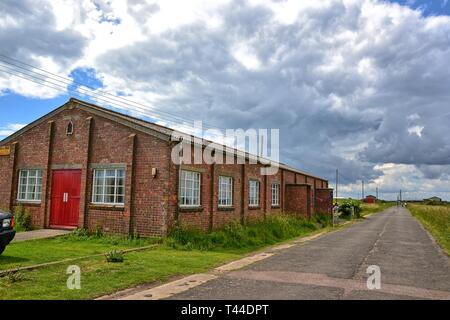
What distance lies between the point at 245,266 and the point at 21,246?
6799 millimetres

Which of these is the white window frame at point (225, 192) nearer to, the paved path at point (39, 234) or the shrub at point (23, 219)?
the paved path at point (39, 234)

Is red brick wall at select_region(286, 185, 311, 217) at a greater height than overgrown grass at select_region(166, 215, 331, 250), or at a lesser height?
greater

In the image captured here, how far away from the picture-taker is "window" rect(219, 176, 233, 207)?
18042 mm

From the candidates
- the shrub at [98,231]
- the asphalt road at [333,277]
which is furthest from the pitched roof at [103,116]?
the asphalt road at [333,277]

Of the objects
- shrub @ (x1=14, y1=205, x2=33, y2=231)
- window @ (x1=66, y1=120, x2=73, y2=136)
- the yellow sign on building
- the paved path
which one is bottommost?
the paved path

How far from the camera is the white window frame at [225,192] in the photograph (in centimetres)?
1802

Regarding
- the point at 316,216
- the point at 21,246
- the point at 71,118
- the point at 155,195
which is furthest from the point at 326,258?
the point at 316,216

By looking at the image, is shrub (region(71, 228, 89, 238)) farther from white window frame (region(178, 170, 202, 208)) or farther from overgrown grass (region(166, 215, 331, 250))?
white window frame (region(178, 170, 202, 208))

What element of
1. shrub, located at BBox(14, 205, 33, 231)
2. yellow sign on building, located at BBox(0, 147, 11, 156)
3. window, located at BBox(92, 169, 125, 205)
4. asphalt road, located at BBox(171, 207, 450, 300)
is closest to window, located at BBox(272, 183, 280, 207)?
asphalt road, located at BBox(171, 207, 450, 300)

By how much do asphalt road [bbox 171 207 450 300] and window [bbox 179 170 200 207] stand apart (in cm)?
412

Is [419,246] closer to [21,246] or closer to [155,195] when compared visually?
[155,195]

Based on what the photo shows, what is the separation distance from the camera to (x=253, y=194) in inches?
873

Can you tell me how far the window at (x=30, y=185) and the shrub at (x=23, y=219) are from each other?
23.1 inches
